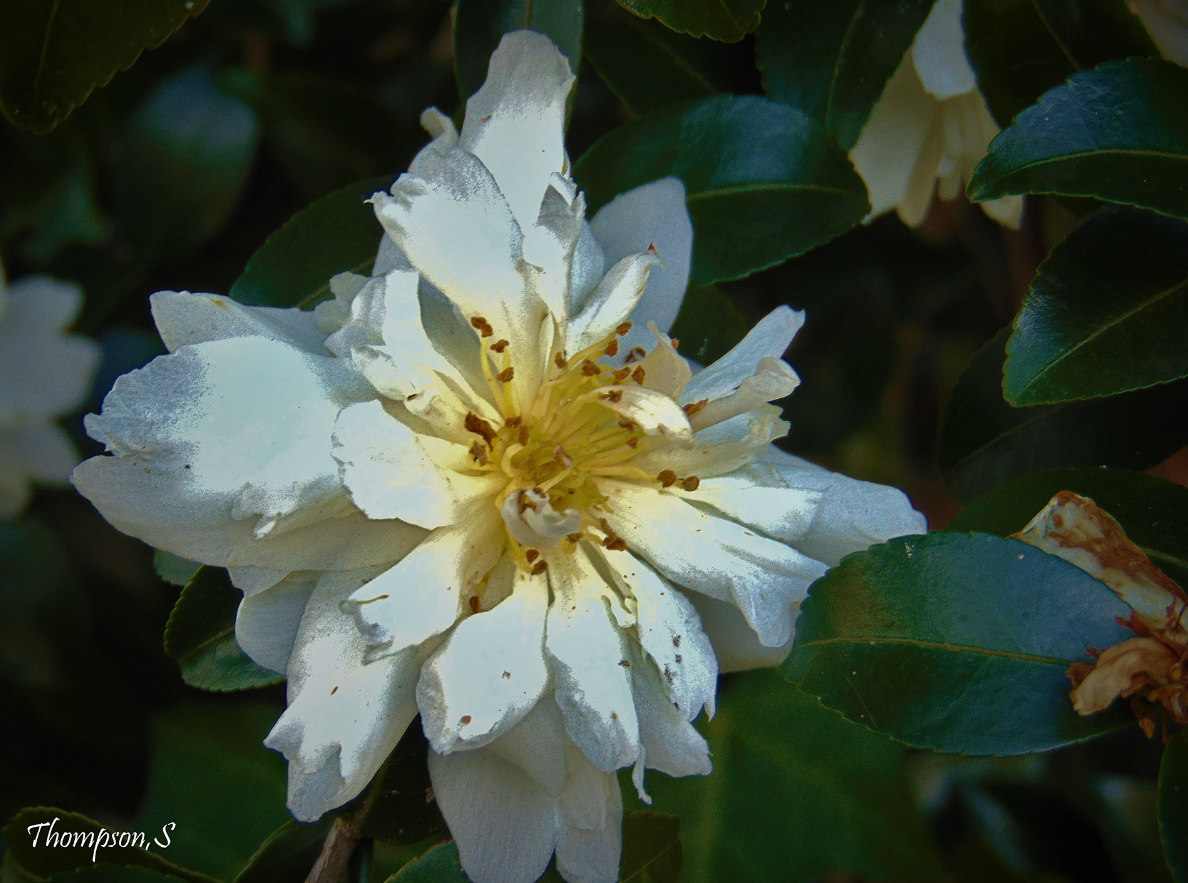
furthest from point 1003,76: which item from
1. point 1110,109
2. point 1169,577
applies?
point 1169,577

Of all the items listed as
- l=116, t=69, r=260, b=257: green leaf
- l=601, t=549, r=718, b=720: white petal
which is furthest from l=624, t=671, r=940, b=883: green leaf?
l=116, t=69, r=260, b=257: green leaf

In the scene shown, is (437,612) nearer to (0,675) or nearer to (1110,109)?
(1110,109)

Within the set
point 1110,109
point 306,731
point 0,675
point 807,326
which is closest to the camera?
point 306,731

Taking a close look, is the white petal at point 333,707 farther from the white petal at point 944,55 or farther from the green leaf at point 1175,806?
the white petal at point 944,55

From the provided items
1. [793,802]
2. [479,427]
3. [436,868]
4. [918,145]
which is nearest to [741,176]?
[918,145]

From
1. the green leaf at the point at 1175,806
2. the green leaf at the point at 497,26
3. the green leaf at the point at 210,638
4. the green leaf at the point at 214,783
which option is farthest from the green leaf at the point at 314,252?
the green leaf at the point at 1175,806
